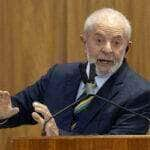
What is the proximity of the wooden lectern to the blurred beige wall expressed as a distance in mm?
1351

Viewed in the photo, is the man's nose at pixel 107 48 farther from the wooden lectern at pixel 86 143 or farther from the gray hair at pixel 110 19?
the wooden lectern at pixel 86 143

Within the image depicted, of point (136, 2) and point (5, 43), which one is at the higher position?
→ point (136, 2)

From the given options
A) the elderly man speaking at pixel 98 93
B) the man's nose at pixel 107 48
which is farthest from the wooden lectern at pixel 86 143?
the man's nose at pixel 107 48

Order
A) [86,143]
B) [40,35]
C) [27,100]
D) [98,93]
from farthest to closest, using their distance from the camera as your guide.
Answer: [40,35]
[27,100]
[98,93]
[86,143]

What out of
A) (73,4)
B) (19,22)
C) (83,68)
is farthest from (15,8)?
(83,68)

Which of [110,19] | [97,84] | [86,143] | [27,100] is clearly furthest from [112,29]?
[86,143]

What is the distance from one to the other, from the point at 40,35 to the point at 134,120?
0.99 m

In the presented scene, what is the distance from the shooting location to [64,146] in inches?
54.0

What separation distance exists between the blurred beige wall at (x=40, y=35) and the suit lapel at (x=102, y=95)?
70 centimetres

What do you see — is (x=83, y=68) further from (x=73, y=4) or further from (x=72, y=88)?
(x=73, y=4)

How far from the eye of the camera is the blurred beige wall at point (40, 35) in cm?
272

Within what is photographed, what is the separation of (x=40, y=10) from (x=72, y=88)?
776mm

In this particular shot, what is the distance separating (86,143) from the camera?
53.7 inches

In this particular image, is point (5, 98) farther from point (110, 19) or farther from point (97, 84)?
point (110, 19)
